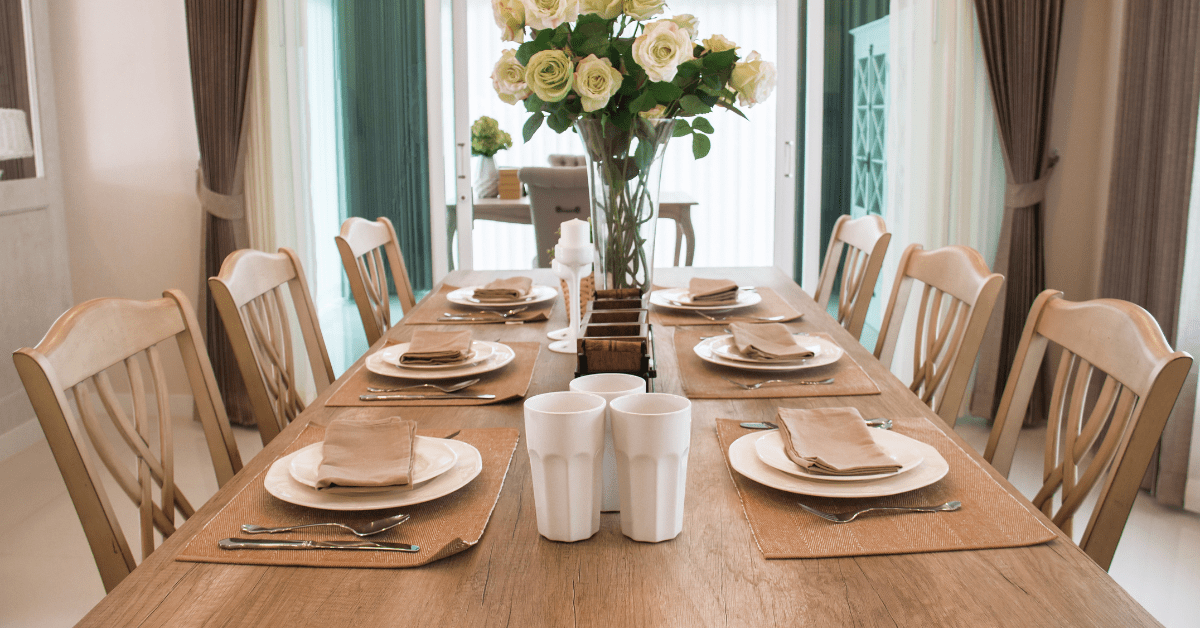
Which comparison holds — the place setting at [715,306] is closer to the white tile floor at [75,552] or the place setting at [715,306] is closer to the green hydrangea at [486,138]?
the white tile floor at [75,552]

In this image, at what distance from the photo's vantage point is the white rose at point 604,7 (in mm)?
1564

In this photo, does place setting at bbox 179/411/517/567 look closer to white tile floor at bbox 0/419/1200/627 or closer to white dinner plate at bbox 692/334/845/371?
white dinner plate at bbox 692/334/845/371

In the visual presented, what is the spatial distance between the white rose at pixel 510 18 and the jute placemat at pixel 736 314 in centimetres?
71

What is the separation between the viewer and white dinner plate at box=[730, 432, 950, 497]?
104 cm

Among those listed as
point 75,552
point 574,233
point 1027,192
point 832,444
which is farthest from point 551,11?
point 1027,192

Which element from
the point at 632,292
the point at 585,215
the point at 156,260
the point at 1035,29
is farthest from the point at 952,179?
the point at 156,260

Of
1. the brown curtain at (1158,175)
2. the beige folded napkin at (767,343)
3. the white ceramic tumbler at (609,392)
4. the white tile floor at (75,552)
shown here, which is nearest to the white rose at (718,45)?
the beige folded napkin at (767,343)

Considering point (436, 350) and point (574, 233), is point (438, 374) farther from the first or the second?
point (574, 233)

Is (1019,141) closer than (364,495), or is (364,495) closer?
(364,495)

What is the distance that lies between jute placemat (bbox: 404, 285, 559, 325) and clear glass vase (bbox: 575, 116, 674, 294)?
0.36 metres

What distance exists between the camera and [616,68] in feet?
5.39

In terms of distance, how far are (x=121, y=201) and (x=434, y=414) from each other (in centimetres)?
299

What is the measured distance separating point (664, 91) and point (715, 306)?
672mm

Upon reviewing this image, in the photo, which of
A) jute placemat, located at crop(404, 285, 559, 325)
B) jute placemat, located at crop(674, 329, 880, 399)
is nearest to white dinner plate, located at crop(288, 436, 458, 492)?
jute placemat, located at crop(674, 329, 880, 399)
